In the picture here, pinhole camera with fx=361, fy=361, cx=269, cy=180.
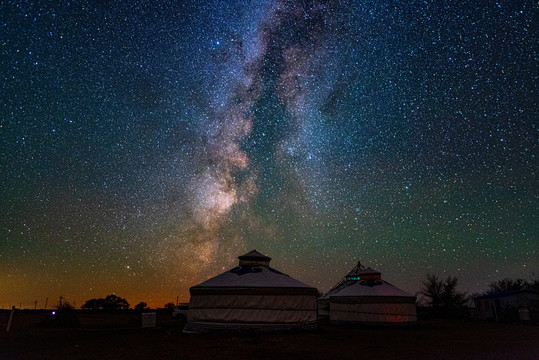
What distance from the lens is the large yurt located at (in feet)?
51.3

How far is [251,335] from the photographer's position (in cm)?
1412

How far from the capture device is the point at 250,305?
1571cm

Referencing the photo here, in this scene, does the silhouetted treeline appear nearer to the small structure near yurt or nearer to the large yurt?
the small structure near yurt

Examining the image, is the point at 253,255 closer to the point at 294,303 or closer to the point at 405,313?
the point at 294,303

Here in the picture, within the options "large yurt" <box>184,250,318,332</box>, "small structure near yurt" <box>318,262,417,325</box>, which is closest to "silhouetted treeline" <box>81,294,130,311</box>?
"small structure near yurt" <box>318,262,417,325</box>

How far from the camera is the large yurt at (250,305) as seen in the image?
1564 centimetres

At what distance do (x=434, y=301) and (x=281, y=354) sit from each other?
3257 cm

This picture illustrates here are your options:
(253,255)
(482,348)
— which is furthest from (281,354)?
(253,255)

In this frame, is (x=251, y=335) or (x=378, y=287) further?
(x=378, y=287)

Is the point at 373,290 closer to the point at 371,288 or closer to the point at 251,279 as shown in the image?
the point at 371,288

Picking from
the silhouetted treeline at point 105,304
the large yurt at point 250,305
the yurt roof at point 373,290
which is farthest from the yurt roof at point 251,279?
the silhouetted treeline at point 105,304

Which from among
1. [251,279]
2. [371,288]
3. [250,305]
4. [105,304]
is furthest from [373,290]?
[105,304]

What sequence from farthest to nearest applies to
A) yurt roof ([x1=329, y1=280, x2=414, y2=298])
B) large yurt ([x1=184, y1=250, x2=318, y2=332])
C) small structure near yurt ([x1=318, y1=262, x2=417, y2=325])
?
1. yurt roof ([x1=329, y1=280, x2=414, y2=298])
2. small structure near yurt ([x1=318, y1=262, x2=417, y2=325])
3. large yurt ([x1=184, y1=250, x2=318, y2=332])

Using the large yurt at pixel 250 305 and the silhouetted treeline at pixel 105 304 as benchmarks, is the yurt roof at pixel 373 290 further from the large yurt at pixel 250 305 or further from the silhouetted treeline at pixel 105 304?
the silhouetted treeline at pixel 105 304
